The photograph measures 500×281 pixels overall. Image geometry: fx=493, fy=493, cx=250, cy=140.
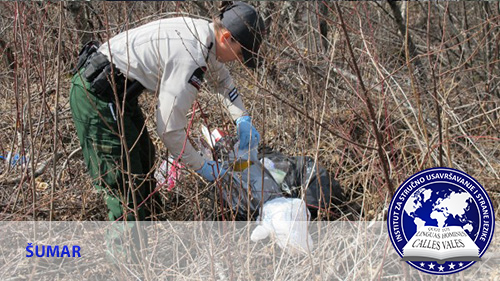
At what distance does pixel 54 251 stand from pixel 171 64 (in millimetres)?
1355

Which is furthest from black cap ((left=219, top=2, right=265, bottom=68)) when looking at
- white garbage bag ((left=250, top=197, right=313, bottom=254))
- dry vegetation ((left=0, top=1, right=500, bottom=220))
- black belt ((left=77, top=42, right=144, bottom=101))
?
white garbage bag ((left=250, top=197, right=313, bottom=254))

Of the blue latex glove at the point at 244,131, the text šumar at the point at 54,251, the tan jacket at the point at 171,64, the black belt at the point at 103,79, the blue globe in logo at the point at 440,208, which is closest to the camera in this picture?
the blue globe in logo at the point at 440,208

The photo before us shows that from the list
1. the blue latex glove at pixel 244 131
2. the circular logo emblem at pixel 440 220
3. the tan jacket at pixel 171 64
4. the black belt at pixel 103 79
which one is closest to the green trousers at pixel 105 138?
the black belt at pixel 103 79

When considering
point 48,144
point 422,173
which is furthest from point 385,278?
point 48,144

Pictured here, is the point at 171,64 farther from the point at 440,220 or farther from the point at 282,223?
the point at 440,220

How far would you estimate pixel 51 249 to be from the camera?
2814 mm

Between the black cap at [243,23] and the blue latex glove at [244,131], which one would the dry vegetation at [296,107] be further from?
the black cap at [243,23]

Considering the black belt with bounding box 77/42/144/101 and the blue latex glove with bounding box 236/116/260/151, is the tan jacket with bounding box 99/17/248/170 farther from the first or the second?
the blue latex glove with bounding box 236/116/260/151

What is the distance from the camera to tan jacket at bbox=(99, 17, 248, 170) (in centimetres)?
227

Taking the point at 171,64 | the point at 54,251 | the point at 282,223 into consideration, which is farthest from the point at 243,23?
the point at 54,251

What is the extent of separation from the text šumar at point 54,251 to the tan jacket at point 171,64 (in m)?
0.92

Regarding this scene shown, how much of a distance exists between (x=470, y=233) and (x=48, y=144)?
3.03 metres

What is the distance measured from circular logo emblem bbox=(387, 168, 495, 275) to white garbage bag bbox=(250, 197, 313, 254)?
2.54ft

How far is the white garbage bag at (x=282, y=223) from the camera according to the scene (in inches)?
100
